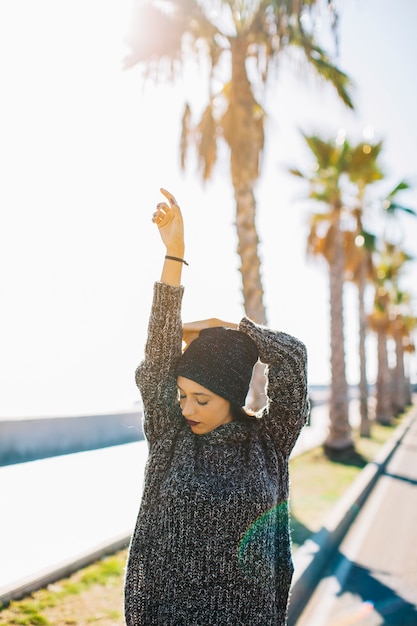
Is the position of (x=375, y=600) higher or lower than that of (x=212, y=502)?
lower

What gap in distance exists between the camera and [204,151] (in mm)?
9016

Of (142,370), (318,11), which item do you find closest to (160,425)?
(142,370)

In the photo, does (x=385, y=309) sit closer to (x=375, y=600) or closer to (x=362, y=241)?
(x=362, y=241)

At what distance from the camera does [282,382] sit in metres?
2.08

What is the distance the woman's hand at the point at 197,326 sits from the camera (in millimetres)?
2146

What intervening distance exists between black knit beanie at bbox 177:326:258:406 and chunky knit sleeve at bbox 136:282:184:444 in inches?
2.4

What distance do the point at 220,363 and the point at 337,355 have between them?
12.9 m

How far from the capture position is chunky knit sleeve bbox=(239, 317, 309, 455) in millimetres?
2088

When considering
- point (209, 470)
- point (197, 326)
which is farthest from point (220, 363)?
point (209, 470)

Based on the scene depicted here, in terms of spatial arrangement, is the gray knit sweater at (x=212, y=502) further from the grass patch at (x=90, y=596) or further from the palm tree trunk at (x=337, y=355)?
the palm tree trunk at (x=337, y=355)

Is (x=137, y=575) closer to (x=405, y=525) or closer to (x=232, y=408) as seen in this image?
(x=232, y=408)

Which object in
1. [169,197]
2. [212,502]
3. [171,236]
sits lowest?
[212,502]

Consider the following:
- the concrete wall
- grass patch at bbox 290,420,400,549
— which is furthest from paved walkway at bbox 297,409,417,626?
the concrete wall

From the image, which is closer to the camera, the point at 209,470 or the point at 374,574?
the point at 209,470
